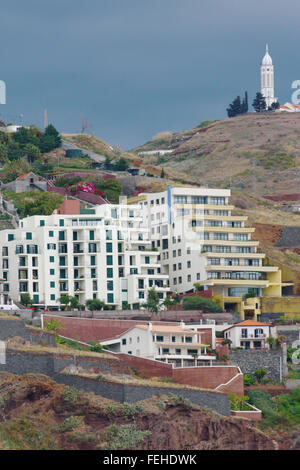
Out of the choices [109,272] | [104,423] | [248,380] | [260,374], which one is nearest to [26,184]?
[109,272]

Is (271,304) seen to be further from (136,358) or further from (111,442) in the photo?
(111,442)

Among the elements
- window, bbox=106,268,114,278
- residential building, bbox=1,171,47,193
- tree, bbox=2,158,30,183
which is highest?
tree, bbox=2,158,30,183

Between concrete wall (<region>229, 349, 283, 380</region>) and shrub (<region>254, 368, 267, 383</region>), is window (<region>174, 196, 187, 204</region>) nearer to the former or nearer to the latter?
concrete wall (<region>229, 349, 283, 380</region>)

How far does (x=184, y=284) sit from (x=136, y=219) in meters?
7.65

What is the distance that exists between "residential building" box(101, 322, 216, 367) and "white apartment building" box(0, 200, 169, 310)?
10.2m

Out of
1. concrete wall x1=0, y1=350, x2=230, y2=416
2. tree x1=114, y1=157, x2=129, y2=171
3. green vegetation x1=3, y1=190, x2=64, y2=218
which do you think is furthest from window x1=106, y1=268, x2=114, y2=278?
tree x1=114, y1=157, x2=129, y2=171

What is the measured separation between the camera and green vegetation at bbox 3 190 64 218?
5344 inches

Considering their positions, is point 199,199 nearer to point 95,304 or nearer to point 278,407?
point 95,304

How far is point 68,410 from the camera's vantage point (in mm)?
97688

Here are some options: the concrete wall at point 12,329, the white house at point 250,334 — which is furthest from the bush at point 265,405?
the concrete wall at point 12,329

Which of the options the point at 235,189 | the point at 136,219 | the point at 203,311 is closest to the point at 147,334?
the point at 203,311

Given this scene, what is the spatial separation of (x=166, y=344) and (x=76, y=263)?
1735 centimetres

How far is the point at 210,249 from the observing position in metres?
130

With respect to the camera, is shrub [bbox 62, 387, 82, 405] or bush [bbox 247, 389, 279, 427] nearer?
shrub [bbox 62, 387, 82, 405]
